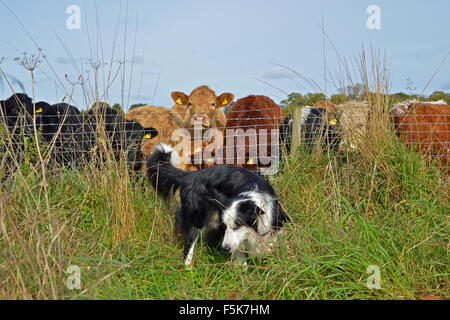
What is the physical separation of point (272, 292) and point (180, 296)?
0.64 metres

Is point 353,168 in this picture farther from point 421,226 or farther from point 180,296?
point 180,296

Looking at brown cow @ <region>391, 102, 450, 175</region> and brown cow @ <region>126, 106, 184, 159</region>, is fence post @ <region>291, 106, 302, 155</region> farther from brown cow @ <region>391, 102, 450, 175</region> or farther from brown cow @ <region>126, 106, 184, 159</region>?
brown cow @ <region>126, 106, 184, 159</region>

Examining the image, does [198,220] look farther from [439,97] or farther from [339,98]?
[439,97]

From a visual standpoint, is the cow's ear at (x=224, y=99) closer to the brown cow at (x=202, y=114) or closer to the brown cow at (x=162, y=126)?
the brown cow at (x=202, y=114)

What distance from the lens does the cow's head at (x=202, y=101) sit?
6771 millimetres

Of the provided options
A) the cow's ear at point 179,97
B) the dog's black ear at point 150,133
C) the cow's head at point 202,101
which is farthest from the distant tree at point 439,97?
the dog's black ear at point 150,133

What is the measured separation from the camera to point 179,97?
6.99 m

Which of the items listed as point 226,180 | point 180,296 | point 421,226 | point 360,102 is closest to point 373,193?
point 421,226

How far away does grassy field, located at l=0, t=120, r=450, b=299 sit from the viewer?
8.55 feet

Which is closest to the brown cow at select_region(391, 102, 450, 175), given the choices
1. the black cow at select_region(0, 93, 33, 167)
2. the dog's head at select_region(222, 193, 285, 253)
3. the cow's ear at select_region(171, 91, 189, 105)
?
the dog's head at select_region(222, 193, 285, 253)

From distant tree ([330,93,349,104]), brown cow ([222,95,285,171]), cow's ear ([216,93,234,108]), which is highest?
Result: cow's ear ([216,93,234,108])

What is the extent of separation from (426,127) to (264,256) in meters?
3.78
